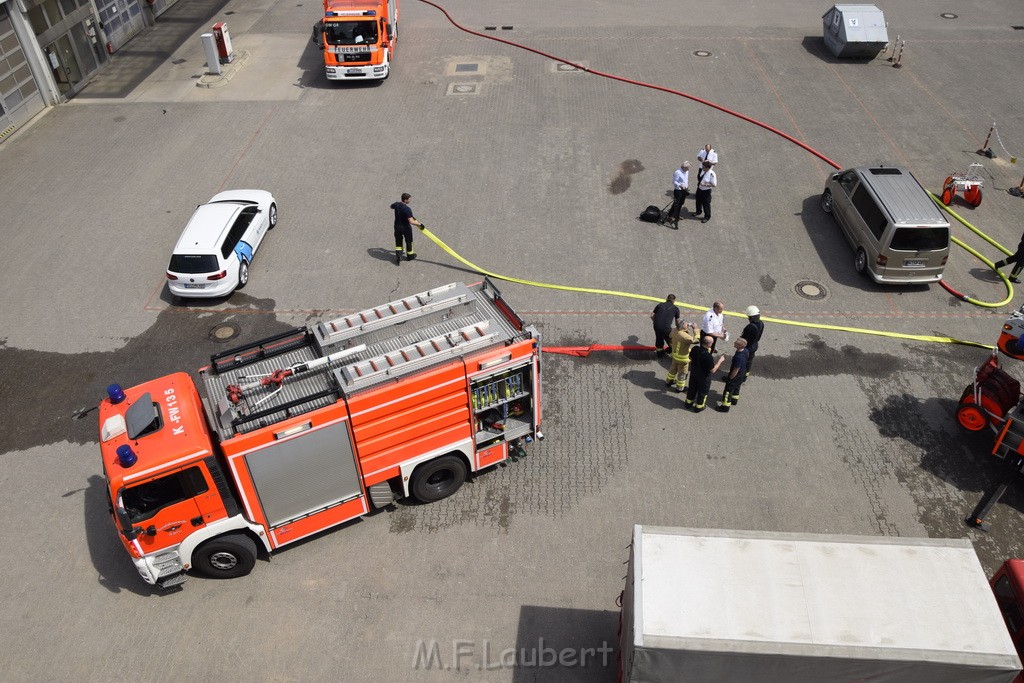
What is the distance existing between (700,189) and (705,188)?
139mm

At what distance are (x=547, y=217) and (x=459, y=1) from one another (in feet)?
61.5

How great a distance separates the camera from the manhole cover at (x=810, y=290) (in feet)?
55.1

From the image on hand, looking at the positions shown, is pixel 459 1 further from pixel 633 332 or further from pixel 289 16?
pixel 633 332

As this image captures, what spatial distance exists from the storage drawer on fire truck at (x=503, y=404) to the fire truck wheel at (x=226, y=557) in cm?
382

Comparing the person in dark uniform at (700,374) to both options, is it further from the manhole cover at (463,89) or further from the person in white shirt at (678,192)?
the manhole cover at (463,89)

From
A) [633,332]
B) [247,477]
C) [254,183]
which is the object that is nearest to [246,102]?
[254,183]

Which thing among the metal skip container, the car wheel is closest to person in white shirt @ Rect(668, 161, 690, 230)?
the car wheel

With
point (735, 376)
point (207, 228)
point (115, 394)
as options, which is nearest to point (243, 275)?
point (207, 228)

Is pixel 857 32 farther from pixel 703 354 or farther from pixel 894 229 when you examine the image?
pixel 703 354

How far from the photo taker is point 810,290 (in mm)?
16953

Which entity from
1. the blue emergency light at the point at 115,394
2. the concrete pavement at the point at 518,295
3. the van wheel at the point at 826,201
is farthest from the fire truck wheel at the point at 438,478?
the van wheel at the point at 826,201

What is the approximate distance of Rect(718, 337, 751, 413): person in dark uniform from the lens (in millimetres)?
13125

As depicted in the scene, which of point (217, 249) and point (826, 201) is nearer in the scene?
point (217, 249)

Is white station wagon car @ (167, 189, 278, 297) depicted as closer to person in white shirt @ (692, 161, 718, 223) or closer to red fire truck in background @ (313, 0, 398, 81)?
red fire truck in background @ (313, 0, 398, 81)
